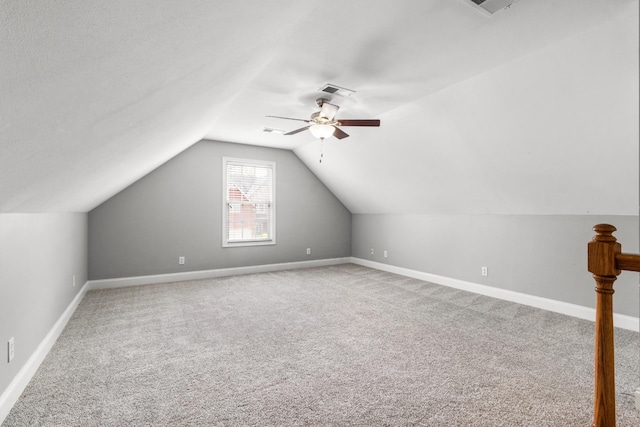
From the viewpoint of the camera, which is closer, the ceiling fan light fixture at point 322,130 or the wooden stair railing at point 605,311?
the wooden stair railing at point 605,311

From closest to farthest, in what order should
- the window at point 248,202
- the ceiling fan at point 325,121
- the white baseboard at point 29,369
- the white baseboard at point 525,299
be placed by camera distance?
the white baseboard at point 29,369 → the white baseboard at point 525,299 → the ceiling fan at point 325,121 → the window at point 248,202

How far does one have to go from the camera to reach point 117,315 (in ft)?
11.4

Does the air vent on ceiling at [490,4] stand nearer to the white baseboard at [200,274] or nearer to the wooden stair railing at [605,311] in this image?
the wooden stair railing at [605,311]

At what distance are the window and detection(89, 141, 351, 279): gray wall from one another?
11 cm

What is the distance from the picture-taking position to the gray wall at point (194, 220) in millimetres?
4723

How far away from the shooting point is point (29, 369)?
6.98 ft

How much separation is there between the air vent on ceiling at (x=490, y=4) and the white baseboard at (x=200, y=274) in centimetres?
498

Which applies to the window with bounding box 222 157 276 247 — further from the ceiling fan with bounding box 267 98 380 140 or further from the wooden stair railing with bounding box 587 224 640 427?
the wooden stair railing with bounding box 587 224 640 427

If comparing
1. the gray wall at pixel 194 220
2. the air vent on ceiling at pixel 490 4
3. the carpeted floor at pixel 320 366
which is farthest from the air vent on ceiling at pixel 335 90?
the gray wall at pixel 194 220

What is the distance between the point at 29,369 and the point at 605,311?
3.22m

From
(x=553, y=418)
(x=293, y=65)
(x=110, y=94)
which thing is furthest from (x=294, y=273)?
(x=110, y=94)

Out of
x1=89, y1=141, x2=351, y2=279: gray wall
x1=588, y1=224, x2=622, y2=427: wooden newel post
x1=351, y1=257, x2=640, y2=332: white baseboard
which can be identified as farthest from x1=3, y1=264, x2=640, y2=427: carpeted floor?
x1=89, y1=141, x2=351, y2=279: gray wall

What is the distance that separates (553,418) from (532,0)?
2.34 metres

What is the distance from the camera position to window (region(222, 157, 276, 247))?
561 cm
